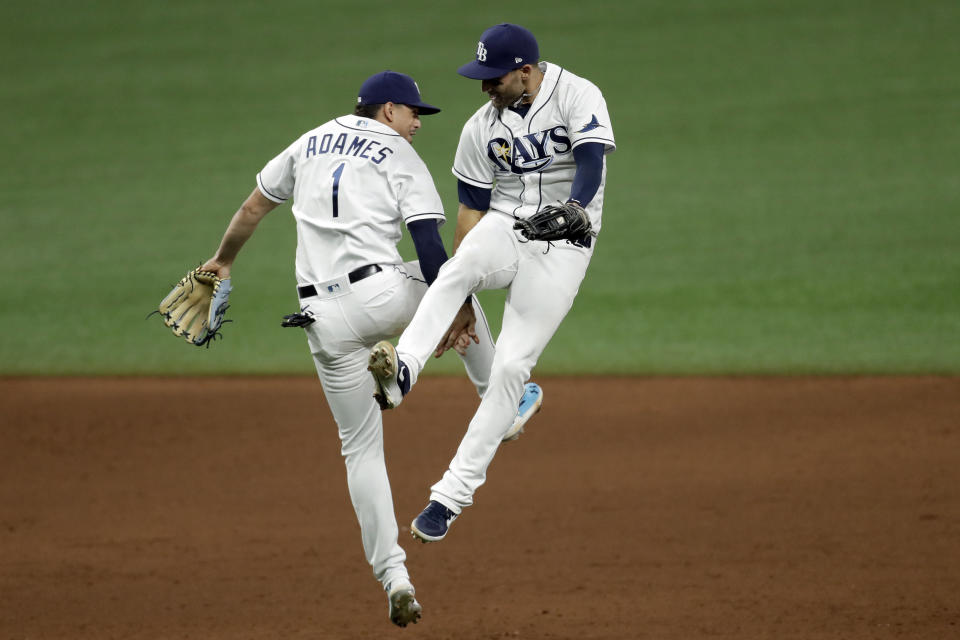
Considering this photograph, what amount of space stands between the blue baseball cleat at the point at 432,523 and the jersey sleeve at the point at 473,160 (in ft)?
5.37

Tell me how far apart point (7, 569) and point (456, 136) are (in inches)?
454

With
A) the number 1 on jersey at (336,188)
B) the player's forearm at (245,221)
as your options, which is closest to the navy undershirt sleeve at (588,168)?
the number 1 on jersey at (336,188)

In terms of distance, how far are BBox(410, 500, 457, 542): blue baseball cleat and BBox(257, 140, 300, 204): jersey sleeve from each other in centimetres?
173

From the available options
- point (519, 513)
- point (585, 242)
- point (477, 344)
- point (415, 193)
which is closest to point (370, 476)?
point (477, 344)

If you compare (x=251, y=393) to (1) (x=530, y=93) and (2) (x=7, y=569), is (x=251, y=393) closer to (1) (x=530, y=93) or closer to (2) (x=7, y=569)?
(2) (x=7, y=569)

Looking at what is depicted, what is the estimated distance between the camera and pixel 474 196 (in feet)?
21.0

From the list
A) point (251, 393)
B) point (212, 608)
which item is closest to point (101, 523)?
point (212, 608)

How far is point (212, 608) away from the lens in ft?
26.9

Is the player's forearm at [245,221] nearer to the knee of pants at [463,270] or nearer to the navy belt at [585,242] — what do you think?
the knee of pants at [463,270]

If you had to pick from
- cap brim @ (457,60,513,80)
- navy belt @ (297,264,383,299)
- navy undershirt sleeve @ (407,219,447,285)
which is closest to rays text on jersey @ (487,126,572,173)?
cap brim @ (457,60,513,80)

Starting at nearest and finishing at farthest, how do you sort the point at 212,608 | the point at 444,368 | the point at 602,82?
1. the point at 212,608
2. the point at 444,368
3. the point at 602,82

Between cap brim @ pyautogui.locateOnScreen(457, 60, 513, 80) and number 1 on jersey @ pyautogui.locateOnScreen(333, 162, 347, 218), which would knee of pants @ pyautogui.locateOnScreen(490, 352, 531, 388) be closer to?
number 1 on jersey @ pyautogui.locateOnScreen(333, 162, 347, 218)

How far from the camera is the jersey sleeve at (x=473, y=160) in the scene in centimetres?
625

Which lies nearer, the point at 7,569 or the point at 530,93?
the point at 530,93
